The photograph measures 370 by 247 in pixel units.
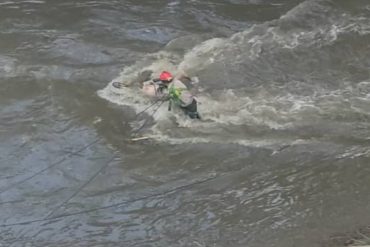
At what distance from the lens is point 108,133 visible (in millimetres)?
8953

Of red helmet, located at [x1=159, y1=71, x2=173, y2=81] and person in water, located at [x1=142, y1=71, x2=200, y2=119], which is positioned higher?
red helmet, located at [x1=159, y1=71, x2=173, y2=81]

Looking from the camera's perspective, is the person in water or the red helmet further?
the red helmet

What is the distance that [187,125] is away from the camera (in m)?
9.10

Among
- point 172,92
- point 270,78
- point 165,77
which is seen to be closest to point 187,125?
point 172,92

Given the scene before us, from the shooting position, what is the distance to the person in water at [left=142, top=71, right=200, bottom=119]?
8.94 metres

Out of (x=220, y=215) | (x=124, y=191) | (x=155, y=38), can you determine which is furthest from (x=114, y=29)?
(x=220, y=215)

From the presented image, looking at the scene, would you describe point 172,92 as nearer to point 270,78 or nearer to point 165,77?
point 165,77

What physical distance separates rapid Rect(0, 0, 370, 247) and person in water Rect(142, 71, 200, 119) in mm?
179

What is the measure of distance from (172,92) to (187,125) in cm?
52

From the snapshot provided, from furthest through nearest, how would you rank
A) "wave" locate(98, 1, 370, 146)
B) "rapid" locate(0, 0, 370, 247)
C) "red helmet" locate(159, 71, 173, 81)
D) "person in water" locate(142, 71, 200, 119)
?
1. "red helmet" locate(159, 71, 173, 81)
2. "wave" locate(98, 1, 370, 146)
3. "person in water" locate(142, 71, 200, 119)
4. "rapid" locate(0, 0, 370, 247)

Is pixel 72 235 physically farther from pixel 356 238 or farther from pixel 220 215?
pixel 356 238

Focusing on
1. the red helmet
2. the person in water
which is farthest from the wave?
the red helmet

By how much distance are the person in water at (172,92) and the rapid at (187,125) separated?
0.18 metres

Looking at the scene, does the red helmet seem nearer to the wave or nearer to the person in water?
the person in water
